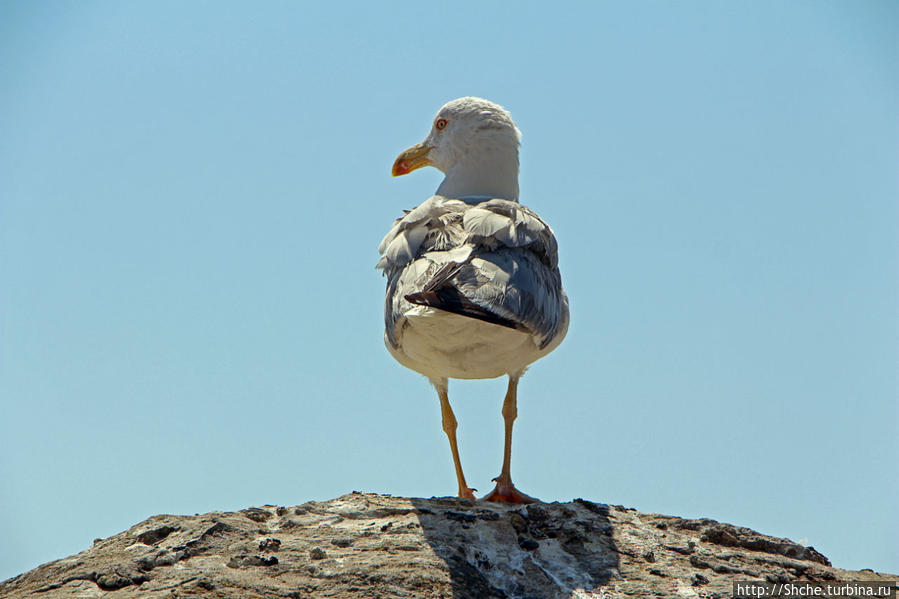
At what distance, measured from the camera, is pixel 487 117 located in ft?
38.1

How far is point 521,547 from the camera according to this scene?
7395 mm

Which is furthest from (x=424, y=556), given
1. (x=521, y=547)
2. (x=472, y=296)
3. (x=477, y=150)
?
(x=477, y=150)

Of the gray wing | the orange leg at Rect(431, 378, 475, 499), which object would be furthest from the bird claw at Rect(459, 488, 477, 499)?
the gray wing

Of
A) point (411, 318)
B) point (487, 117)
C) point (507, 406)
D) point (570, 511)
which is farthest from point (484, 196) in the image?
point (570, 511)

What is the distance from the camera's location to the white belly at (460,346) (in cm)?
809

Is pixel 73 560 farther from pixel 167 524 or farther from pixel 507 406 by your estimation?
pixel 507 406

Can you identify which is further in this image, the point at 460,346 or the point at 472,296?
the point at 460,346

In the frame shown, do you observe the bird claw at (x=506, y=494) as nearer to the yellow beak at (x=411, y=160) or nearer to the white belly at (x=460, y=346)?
the white belly at (x=460, y=346)

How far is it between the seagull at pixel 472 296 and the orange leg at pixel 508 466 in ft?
0.03

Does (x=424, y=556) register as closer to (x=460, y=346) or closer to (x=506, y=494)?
(x=460, y=346)

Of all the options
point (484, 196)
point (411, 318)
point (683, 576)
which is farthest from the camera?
point (484, 196)

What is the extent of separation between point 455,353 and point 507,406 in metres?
1.64

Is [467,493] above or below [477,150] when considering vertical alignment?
below

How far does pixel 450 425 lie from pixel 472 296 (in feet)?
10.6
